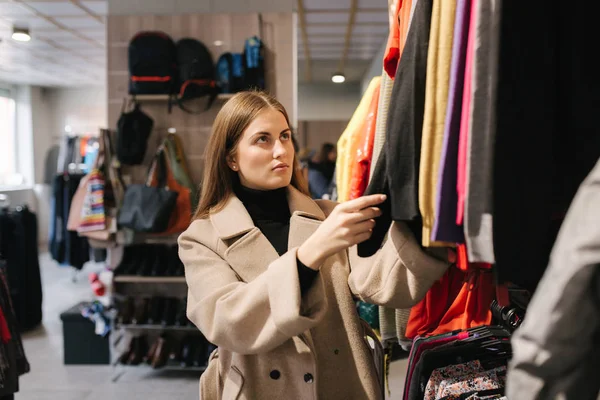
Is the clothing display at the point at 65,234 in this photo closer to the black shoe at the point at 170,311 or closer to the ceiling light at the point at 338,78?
the black shoe at the point at 170,311

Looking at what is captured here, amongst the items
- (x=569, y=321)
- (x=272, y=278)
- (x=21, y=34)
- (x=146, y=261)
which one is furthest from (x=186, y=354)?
(x=21, y=34)

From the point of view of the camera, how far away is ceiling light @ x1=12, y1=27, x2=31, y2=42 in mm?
5660

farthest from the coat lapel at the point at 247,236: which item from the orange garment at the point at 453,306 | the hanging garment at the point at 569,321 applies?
the hanging garment at the point at 569,321

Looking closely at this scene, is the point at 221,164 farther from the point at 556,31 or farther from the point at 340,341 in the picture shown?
the point at 556,31

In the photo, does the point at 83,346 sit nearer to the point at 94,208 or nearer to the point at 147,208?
the point at 94,208

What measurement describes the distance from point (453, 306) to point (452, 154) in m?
1.06

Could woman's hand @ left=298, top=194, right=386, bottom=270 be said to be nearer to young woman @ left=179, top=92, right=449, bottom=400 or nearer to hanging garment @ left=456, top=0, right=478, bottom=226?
young woman @ left=179, top=92, right=449, bottom=400

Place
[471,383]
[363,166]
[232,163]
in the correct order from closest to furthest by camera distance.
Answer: [471,383] < [232,163] < [363,166]

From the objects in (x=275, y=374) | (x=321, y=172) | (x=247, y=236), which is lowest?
(x=275, y=374)

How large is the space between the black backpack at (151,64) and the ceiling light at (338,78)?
317 cm

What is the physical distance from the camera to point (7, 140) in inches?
370

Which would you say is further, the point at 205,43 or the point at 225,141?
the point at 205,43

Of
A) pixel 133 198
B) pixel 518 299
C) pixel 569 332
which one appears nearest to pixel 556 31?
pixel 569 332

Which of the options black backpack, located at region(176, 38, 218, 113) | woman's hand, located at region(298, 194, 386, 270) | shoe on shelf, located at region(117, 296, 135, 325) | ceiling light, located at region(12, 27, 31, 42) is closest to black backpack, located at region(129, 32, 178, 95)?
black backpack, located at region(176, 38, 218, 113)
